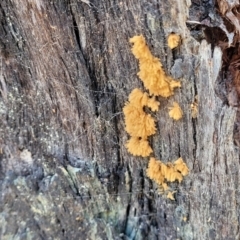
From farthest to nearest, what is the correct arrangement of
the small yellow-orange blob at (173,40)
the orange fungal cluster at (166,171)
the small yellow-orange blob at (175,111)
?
the orange fungal cluster at (166,171)
the small yellow-orange blob at (175,111)
the small yellow-orange blob at (173,40)

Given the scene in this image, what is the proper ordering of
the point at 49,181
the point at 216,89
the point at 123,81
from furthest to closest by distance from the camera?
the point at 49,181, the point at 123,81, the point at 216,89

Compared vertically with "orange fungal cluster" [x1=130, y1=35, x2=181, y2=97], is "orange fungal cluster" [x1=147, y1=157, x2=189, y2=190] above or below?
below

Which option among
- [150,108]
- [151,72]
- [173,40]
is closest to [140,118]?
[150,108]

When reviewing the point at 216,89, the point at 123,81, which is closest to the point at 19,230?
the point at 123,81

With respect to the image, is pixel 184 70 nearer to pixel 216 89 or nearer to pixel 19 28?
pixel 216 89

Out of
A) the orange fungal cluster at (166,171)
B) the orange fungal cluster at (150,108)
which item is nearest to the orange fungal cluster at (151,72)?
the orange fungal cluster at (150,108)

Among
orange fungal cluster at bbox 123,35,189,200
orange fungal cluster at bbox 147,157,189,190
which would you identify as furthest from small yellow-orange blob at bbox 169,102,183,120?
orange fungal cluster at bbox 147,157,189,190

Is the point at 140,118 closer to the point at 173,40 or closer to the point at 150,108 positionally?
the point at 150,108

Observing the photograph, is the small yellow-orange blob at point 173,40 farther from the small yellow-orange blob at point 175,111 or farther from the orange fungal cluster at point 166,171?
the orange fungal cluster at point 166,171

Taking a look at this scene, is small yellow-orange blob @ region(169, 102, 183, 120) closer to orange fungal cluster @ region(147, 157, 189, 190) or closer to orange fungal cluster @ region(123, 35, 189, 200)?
orange fungal cluster @ region(123, 35, 189, 200)
